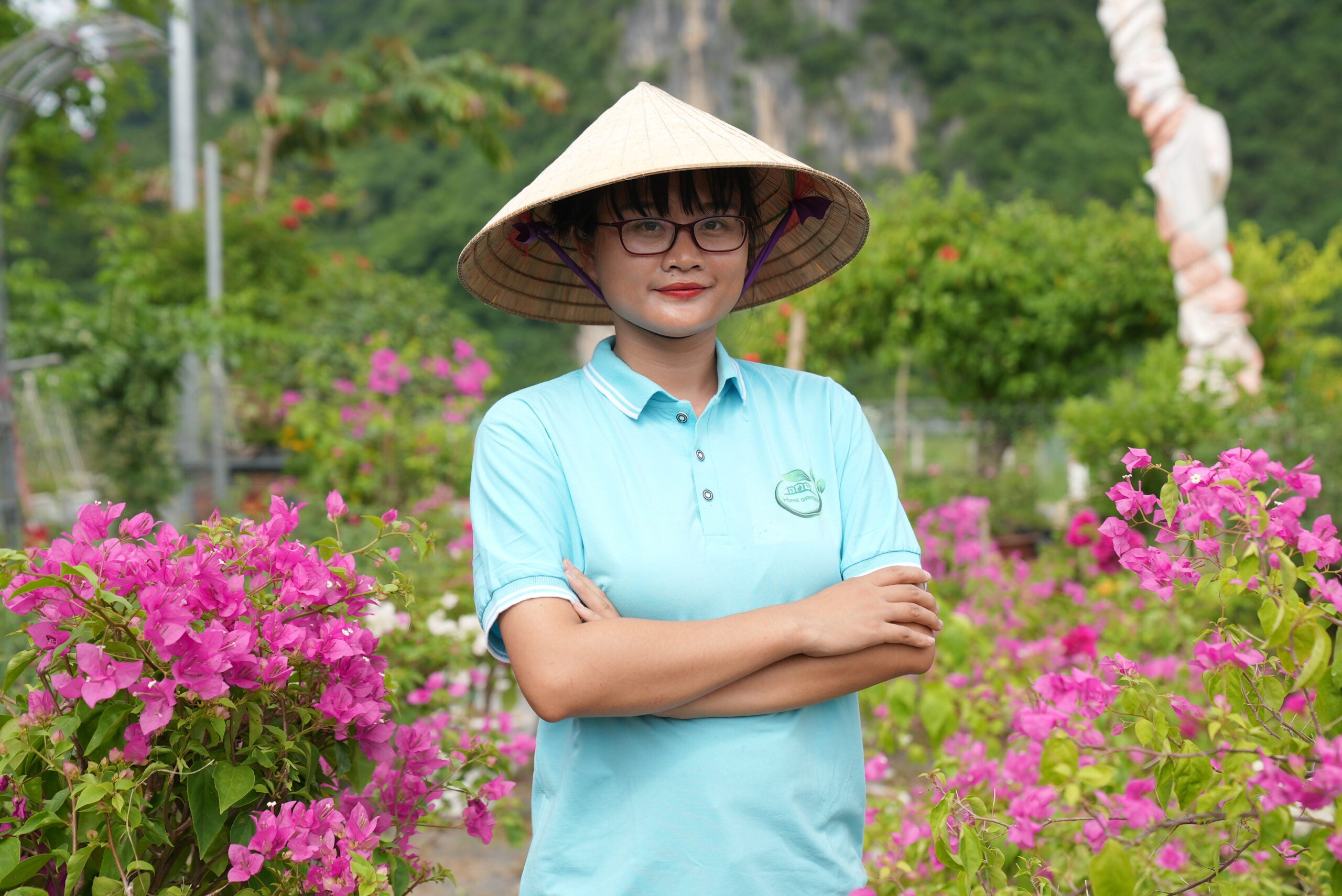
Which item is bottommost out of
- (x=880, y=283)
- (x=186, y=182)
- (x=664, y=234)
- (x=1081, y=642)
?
(x=1081, y=642)

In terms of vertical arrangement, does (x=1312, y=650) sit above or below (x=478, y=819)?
above

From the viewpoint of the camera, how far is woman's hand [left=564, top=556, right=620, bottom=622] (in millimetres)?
1211

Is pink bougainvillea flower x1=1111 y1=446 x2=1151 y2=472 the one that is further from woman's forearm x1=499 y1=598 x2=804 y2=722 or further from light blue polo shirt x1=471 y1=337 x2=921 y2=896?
woman's forearm x1=499 y1=598 x2=804 y2=722

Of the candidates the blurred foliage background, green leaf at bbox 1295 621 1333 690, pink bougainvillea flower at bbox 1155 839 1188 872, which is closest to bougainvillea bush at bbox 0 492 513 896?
green leaf at bbox 1295 621 1333 690

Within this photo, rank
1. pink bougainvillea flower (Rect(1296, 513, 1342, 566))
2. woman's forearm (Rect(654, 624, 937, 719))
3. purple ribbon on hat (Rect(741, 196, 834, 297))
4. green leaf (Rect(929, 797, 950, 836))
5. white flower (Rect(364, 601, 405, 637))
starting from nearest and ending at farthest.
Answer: pink bougainvillea flower (Rect(1296, 513, 1342, 566)), green leaf (Rect(929, 797, 950, 836)), woman's forearm (Rect(654, 624, 937, 719)), purple ribbon on hat (Rect(741, 196, 834, 297)), white flower (Rect(364, 601, 405, 637))

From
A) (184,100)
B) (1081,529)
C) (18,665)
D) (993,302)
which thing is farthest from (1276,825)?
(184,100)

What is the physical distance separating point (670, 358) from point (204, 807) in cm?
77

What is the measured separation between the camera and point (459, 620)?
3445 millimetres

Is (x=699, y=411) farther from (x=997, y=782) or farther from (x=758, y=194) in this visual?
(x=997, y=782)

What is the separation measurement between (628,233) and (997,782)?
127cm

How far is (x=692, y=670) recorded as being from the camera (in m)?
1.18

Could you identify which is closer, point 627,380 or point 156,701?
point 156,701

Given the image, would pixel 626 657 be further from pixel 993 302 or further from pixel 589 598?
pixel 993 302

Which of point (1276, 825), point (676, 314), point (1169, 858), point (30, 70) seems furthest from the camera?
point (30, 70)
